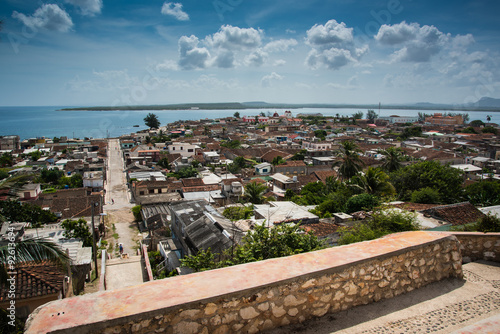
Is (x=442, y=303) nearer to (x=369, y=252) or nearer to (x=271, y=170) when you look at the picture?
(x=369, y=252)

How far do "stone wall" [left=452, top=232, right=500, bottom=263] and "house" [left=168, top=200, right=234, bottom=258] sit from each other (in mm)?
7186

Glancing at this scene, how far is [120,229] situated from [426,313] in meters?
22.9

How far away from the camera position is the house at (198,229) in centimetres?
1139

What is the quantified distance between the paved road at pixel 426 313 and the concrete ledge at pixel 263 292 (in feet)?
0.30

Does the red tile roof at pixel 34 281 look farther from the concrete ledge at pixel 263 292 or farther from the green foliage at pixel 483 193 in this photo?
the green foliage at pixel 483 193

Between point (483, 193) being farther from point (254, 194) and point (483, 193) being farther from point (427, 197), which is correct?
point (254, 194)

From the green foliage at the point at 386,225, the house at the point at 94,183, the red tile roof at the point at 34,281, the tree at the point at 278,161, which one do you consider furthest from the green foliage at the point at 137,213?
the tree at the point at 278,161

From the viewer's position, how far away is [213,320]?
2740mm

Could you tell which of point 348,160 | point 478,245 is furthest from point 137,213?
point 478,245

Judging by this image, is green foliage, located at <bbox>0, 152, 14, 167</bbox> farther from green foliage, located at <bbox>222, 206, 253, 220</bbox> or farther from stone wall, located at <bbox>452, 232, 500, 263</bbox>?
stone wall, located at <bbox>452, 232, 500, 263</bbox>

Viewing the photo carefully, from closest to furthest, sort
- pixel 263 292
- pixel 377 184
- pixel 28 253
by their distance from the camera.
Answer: pixel 263 292
pixel 28 253
pixel 377 184

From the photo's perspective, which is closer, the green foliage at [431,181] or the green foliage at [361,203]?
the green foliage at [361,203]

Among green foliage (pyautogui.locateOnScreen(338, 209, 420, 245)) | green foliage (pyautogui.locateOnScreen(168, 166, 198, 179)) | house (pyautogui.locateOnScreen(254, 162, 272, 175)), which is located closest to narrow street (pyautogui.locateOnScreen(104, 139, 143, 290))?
green foliage (pyautogui.locateOnScreen(168, 166, 198, 179))

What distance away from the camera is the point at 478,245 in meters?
4.78
